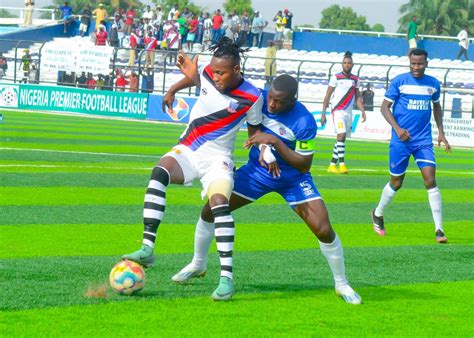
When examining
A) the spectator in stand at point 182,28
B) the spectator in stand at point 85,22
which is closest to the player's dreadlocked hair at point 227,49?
the spectator in stand at point 182,28

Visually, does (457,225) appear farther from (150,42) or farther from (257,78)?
(150,42)

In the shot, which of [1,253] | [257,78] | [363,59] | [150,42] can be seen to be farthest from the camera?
[363,59]

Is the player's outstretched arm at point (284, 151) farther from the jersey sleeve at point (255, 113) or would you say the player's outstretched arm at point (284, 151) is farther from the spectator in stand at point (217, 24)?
the spectator in stand at point (217, 24)

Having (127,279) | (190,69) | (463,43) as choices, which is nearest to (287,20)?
(463,43)

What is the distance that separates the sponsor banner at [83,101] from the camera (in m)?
40.6

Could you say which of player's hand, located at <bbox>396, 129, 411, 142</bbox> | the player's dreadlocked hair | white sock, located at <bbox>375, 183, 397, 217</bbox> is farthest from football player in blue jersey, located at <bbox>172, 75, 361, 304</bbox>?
white sock, located at <bbox>375, 183, 397, 217</bbox>

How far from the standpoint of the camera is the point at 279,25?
51938 millimetres

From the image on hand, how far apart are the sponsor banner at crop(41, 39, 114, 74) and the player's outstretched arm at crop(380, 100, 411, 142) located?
1105 inches

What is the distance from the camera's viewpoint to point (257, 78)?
39.7 meters

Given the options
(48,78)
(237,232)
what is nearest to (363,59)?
(48,78)

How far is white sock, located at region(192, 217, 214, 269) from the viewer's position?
8.43m

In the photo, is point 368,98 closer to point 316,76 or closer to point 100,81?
point 316,76

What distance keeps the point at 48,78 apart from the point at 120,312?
36.5 m

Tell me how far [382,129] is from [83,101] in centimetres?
1263
